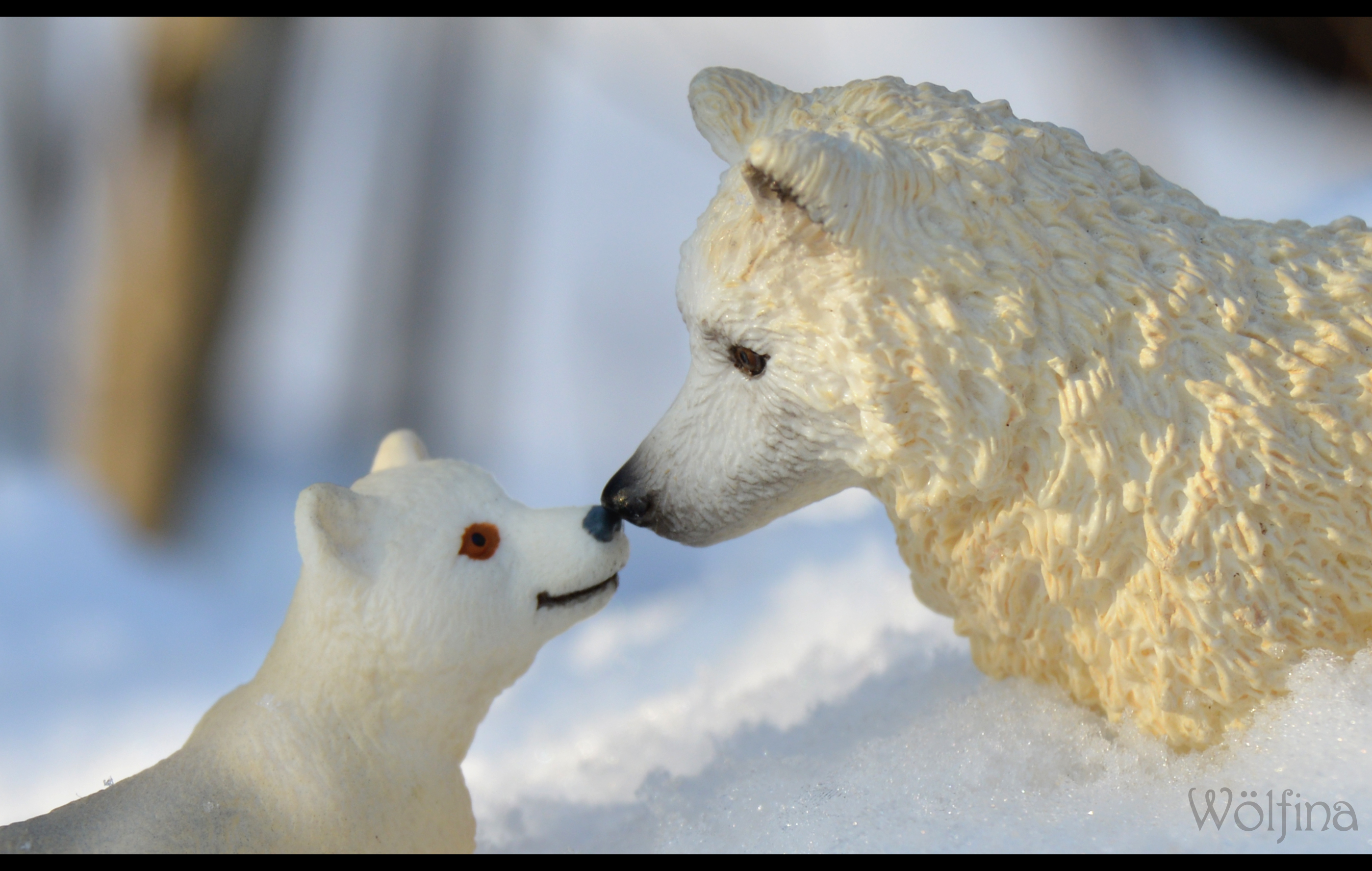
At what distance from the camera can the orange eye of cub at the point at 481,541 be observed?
0.79 metres

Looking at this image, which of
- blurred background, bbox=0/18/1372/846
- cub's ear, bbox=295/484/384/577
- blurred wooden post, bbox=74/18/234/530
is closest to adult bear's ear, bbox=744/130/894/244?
cub's ear, bbox=295/484/384/577

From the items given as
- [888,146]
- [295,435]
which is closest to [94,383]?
[295,435]

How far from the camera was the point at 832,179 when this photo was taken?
2.07ft

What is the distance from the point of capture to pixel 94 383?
139 cm

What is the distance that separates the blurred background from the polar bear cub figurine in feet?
0.94

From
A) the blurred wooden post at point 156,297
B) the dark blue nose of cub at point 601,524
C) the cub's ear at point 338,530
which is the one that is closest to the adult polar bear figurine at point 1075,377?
the dark blue nose of cub at point 601,524

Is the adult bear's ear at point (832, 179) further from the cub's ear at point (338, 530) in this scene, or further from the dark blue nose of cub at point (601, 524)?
the cub's ear at point (338, 530)

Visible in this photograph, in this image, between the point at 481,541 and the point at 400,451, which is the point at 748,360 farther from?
the point at 400,451

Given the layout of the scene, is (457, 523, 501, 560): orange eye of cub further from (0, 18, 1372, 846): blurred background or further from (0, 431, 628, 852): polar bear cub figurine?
(0, 18, 1372, 846): blurred background

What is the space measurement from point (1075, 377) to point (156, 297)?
1.23 metres

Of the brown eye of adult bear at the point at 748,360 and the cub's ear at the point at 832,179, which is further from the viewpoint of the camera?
the brown eye of adult bear at the point at 748,360

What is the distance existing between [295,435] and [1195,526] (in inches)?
52.7

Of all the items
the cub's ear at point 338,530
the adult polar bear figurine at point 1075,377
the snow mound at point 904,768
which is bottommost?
the snow mound at point 904,768

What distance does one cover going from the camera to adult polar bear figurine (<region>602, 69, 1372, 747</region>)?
2.17 feet
